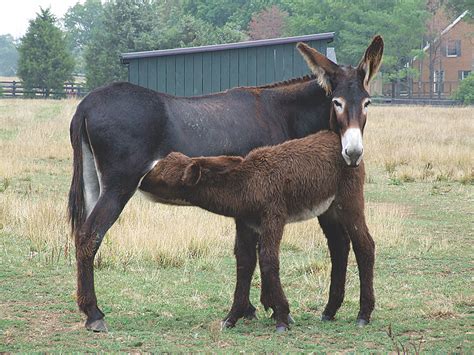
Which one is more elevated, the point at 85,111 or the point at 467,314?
the point at 85,111

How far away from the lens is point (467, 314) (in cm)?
727

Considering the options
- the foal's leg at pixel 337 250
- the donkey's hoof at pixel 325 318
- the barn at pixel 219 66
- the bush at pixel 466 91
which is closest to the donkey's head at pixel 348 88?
the foal's leg at pixel 337 250

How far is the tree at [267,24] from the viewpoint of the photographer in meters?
80.6

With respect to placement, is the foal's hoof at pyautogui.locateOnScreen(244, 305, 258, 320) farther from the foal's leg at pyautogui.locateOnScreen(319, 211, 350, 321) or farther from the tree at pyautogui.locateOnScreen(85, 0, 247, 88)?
the tree at pyautogui.locateOnScreen(85, 0, 247, 88)

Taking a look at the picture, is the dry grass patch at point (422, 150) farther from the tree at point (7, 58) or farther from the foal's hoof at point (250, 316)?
the tree at point (7, 58)

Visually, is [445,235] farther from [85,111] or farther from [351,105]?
[85,111]

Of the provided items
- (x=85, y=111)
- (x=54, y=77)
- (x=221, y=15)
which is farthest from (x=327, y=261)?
(x=221, y=15)

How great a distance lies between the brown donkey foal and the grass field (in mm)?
274

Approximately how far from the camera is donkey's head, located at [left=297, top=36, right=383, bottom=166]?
7049 millimetres

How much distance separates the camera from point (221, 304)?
7762 mm

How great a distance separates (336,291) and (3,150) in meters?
14.0

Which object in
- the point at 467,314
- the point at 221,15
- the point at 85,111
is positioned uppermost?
the point at 221,15

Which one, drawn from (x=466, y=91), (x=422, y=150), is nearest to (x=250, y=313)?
(x=422, y=150)

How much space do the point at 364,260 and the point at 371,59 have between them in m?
1.71
